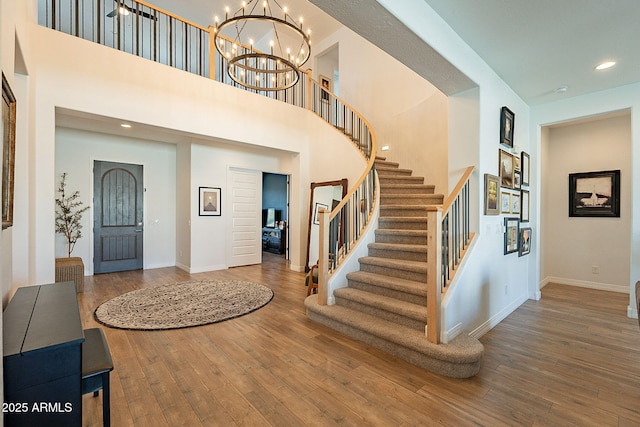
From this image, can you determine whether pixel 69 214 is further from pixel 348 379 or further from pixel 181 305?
pixel 348 379

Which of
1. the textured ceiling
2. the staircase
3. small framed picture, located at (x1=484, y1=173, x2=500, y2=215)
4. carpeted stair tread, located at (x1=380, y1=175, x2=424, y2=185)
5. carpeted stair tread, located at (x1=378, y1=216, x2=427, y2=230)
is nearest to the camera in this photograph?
the textured ceiling

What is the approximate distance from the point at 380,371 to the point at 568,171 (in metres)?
5.34

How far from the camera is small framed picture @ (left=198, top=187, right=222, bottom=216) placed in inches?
245

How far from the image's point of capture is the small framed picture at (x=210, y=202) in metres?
6.23

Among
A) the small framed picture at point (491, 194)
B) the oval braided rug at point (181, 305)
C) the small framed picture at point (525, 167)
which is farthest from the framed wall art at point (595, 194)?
the oval braided rug at point (181, 305)

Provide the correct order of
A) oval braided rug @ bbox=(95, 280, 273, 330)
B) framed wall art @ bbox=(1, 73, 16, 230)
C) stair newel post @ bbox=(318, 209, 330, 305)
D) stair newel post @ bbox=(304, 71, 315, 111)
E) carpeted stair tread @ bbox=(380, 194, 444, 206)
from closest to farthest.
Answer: framed wall art @ bbox=(1, 73, 16, 230) < oval braided rug @ bbox=(95, 280, 273, 330) < stair newel post @ bbox=(318, 209, 330, 305) < carpeted stair tread @ bbox=(380, 194, 444, 206) < stair newel post @ bbox=(304, 71, 315, 111)

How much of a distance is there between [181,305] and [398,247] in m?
2.91

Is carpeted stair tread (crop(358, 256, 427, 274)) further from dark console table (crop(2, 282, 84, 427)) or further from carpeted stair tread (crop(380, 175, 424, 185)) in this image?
dark console table (crop(2, 282, 84, 427))

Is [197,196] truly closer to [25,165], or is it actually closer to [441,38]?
[25,165]

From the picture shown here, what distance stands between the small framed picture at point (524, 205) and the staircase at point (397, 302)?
3.48 feet

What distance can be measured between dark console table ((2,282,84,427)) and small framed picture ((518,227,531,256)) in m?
4.64

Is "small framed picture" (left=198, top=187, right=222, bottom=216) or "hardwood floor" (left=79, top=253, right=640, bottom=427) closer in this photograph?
"hardwood floor" (left=79, top=253, right=640, bottom=427)

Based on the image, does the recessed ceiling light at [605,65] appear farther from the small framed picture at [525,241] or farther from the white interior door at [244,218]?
the white interior door at [244,218]

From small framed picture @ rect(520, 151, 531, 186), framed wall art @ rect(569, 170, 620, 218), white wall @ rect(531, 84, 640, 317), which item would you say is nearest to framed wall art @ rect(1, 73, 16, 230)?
small framed picture @ rect(520, 151, 531, 186)
